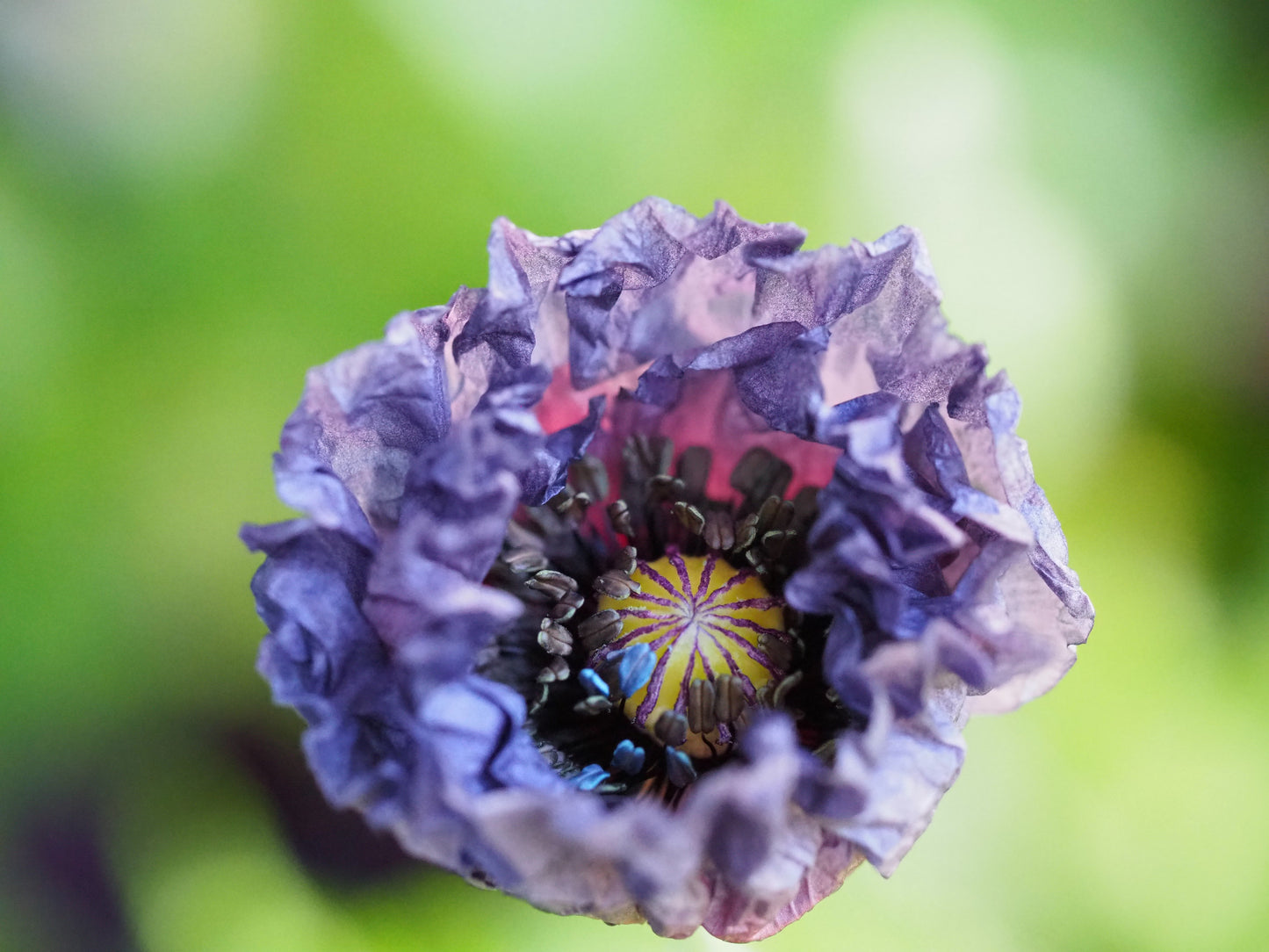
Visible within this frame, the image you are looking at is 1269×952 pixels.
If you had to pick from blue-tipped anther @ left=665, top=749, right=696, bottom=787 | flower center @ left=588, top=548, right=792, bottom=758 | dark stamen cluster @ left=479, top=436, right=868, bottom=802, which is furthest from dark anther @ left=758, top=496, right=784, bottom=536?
blue-tipped anther @ left=665, top=749, right=696, bottom=787

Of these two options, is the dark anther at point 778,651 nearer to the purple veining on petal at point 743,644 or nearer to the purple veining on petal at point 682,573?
the purple veining on petal at point 743,644

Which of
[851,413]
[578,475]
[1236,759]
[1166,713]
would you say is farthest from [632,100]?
[1236,759]

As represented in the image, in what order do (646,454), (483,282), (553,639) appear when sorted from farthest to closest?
1. (483,282)
2. (646,454)
3. (553,639)

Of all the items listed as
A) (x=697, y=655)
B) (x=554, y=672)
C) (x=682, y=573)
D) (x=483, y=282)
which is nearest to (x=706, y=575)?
(x=682, y=573)

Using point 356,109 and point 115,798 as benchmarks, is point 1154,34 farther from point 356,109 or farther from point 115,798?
point 115,798

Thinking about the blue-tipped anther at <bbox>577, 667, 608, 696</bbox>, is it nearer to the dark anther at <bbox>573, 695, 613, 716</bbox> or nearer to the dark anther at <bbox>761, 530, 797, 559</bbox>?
the dark anther at <bbox>573, 695, 613, 716</bbox>

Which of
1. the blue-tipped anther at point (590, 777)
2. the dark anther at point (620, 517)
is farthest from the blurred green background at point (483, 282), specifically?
the dark anther at point (620, 517)

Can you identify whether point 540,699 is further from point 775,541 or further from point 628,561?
point 775,541
